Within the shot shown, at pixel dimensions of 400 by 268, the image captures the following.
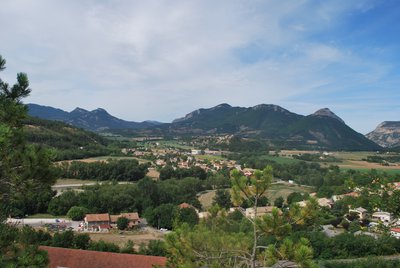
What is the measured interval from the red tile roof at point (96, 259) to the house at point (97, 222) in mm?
15990

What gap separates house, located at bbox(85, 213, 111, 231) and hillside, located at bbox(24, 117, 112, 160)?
32.0 meters

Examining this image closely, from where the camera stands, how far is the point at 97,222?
35438mm

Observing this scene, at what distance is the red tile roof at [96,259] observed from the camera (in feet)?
59.2

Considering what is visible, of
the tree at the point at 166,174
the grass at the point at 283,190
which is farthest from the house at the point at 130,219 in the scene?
the tree at the point at 166,174

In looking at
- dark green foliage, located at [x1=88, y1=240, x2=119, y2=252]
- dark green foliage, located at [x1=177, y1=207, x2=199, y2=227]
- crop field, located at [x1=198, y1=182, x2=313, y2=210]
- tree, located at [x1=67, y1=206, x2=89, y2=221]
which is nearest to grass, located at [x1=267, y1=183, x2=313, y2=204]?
crop field, located at [x1=198, y1=182, x2=313, y2=210]

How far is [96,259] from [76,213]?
65.1 feet

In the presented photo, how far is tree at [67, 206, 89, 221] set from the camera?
A: 37.2m

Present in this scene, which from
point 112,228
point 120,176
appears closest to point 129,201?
point 112,228

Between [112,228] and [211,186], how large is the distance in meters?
24.0

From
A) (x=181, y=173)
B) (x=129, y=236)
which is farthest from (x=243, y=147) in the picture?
(x=129, y=236)

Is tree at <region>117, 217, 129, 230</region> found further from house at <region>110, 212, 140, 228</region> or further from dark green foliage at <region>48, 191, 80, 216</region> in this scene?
dark green foliage at <region>48, 191, 80, 216</region>

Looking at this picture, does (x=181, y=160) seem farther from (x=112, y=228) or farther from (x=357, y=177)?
(x=357, y=177)

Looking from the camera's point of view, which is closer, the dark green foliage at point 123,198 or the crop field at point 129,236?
the crop field at point 129,236

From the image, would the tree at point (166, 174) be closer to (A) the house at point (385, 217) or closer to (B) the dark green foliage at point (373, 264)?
(B) the dark green foliage at point (373, 264)
